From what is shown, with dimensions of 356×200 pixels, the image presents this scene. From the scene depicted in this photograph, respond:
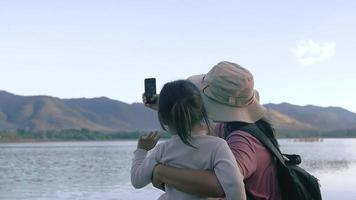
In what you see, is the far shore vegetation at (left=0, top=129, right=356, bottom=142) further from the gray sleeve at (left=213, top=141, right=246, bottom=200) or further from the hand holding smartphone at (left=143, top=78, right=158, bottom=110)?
the gray sleeve at (left=213, top=141, right=246, bottom=200)

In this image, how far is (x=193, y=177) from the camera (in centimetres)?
197

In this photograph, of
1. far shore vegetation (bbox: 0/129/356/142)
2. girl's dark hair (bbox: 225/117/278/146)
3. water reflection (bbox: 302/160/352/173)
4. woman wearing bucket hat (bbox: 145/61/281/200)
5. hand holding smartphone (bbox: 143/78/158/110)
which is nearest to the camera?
woman wearing bucket hat (bbox: 145/61/281/200)

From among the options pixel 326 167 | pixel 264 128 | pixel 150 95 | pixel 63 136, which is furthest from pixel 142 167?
pixel 63 136

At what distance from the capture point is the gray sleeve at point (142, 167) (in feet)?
6.79

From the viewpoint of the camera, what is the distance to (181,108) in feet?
6.48

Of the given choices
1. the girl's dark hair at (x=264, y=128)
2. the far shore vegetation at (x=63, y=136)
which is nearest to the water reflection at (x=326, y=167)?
the girl's dark hair at (x=264, y=128)

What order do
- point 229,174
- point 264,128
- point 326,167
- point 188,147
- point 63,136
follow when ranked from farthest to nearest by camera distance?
point 63,136 → point 326,167 → point 264,128 → point 188,147 → point 229,174

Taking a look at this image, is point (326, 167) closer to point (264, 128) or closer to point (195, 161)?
point (264, 128)

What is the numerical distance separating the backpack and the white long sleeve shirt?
0.17 metres

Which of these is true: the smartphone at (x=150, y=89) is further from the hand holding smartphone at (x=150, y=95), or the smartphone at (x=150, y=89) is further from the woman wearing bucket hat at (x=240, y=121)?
the woman wearing bucket hat at (x=240, y=121)

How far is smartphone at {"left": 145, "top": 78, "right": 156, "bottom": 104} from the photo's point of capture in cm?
227

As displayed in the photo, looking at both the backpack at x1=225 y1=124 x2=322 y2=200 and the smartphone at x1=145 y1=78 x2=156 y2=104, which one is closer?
the backpack at x1=225 y1=124 x2=322 y2=200

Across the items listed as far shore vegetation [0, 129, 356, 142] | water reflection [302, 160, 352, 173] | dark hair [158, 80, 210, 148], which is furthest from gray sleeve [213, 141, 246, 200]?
far shore vegetation [0, 129, 356, 142]

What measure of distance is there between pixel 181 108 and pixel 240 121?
0.25 meters
